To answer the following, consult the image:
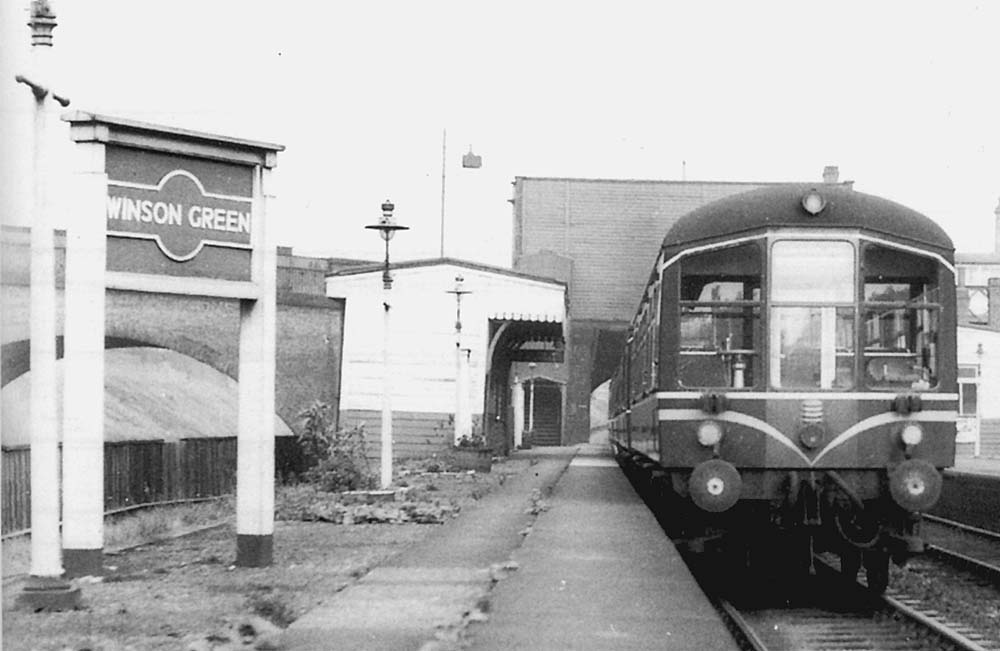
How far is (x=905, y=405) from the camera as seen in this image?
10883 mm

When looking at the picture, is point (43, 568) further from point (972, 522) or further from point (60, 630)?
point (972, 522)

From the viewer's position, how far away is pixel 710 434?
1097cm

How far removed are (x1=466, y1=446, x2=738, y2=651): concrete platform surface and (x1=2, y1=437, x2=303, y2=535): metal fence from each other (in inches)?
193

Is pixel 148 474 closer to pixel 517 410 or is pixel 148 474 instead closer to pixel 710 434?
pixel 710 434

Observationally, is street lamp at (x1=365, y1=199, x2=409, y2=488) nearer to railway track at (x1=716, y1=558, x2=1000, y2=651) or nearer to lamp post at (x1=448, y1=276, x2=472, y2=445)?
lamp post at (x1=448, y1=276, x2=472, y2=445)

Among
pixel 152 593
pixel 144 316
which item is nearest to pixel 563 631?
pixel 152 593

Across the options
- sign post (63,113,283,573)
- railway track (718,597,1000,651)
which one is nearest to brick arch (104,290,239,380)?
sign post (63,113,283,573)

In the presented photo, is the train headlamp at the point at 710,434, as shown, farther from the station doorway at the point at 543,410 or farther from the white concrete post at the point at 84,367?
the station doorway at the point at 543,410

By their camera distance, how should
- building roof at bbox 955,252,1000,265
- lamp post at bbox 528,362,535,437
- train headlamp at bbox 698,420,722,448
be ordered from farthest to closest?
building roof at bbox 955,252,1000,265 < lamp post at bbox 528,362,535,437 < train headlamp at bbox 698,420,722,448

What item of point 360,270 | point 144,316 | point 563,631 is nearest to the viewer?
point 563,631

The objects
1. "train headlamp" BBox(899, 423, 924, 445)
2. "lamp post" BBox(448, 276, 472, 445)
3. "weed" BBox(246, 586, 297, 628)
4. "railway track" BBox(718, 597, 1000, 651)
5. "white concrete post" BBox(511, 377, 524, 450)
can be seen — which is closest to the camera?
"weed" BBox(246, 586, 297, 628)

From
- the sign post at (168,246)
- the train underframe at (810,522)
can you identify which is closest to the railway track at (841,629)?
the train underframe at (810,522)

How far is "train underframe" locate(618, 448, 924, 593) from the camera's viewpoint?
10914 mm

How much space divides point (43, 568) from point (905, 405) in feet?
20.9
